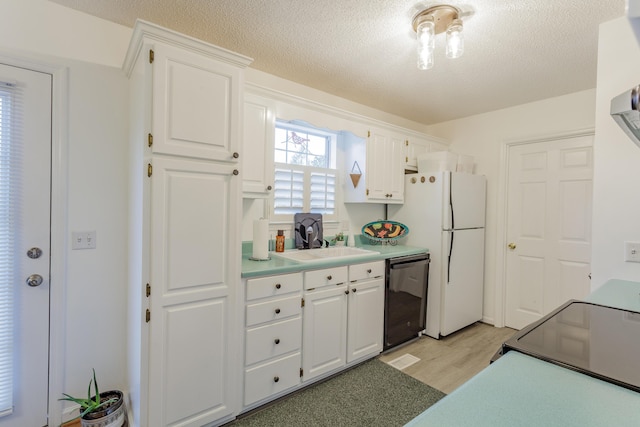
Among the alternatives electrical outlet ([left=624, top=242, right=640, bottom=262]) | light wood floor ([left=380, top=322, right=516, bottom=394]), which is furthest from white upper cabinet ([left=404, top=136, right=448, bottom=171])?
electrical outlet ([left=624, top=242, right=640, bottom=262])

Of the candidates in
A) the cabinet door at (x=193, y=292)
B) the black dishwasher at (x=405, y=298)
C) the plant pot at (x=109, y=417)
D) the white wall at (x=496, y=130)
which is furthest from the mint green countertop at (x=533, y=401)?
the white wall at (x=496, y=130)

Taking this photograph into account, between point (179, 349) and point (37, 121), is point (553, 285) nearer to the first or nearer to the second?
point (179, 349)

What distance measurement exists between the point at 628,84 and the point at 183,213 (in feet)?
8.39

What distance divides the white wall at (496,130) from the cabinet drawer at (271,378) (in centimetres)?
258

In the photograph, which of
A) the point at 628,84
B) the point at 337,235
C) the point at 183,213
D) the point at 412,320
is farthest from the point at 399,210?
the point at 183,213

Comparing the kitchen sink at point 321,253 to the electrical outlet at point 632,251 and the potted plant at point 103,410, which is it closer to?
the potted plant at point 103,410

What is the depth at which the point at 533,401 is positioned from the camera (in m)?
0.64

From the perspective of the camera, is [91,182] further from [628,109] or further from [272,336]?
[628,109]

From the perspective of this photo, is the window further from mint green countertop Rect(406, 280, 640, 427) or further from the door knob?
mint green countertop Rect(406, 280, 640, 427)

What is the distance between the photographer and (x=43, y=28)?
1721mm

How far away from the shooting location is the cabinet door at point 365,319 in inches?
96.7

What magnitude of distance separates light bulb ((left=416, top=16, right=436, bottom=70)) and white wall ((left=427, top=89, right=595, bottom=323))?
6.95 feet

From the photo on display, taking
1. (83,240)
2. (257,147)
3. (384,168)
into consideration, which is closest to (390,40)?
(257,147)

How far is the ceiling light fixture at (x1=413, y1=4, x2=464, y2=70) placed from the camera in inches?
67.5
